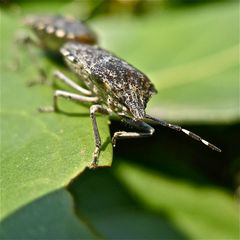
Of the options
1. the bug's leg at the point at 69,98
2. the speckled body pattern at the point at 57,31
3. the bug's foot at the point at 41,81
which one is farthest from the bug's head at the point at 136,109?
the speckled body pattern at the point at 57,31

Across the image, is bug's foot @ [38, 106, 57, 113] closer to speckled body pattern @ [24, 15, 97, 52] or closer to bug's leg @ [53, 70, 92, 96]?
bug's leg @ [53, 70, 92, 96]

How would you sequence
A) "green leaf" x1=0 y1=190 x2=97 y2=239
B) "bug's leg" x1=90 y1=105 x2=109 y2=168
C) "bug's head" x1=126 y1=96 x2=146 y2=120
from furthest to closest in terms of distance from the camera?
1. "bug's head" x1=126 y1=96 x2=146 y2=120
2. "bug's leg" x1=90 y1=105 x2=109 y2=168
3. "green leaf" x1=0 y1=190 x2=97 y2=239

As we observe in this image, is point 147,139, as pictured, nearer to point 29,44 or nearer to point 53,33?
point 53,33

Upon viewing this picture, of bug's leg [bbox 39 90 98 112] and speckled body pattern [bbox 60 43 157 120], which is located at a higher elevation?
speckled body pattern [bbox 60 43 157 120]

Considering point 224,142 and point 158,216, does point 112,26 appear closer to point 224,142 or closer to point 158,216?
point 224,142

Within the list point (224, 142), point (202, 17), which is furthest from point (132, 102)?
point (202, 17)

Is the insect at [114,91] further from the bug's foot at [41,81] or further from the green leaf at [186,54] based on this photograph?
the green leaf at [186,54]

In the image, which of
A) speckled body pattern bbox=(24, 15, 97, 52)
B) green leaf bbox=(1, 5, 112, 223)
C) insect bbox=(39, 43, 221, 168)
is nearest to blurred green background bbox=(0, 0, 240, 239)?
green leaf bbox=(1, 5, 112, 223)
